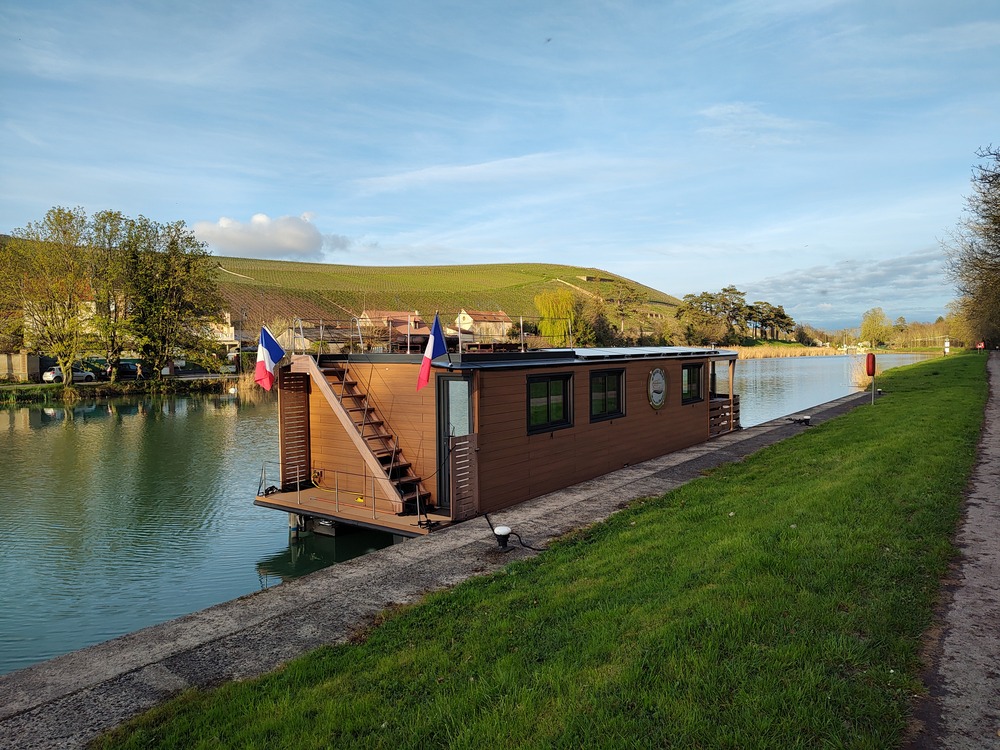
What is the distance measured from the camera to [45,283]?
134 ft

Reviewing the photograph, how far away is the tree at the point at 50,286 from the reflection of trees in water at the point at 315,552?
37170 mm

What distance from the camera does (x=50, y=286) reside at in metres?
40.6

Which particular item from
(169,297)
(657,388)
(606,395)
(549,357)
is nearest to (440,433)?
(549,357)

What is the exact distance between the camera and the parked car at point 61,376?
148 feet

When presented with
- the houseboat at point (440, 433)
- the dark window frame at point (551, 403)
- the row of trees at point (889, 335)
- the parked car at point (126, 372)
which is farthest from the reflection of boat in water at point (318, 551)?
the row of trees at point (889, 335)

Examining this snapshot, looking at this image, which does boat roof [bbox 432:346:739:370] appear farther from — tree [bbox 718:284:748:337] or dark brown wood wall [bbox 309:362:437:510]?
tree [bbox 718:284:748:337]

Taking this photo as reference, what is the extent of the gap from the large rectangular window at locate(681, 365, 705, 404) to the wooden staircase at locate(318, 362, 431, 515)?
364 inches

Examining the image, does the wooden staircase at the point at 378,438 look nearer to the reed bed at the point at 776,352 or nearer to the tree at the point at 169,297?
the tree at the point at 169,297

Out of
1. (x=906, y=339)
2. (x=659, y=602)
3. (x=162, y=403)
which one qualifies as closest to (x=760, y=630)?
(x=659, y=602)

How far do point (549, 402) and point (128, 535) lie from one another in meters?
9.65

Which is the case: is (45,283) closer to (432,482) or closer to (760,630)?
(432,482)

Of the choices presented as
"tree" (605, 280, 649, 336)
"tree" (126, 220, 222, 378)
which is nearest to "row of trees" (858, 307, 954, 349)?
"tree" (605, 280, 649, 336)

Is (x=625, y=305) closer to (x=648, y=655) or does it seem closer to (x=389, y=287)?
(x=389, y=287)

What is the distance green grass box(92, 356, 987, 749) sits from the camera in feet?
12.9
